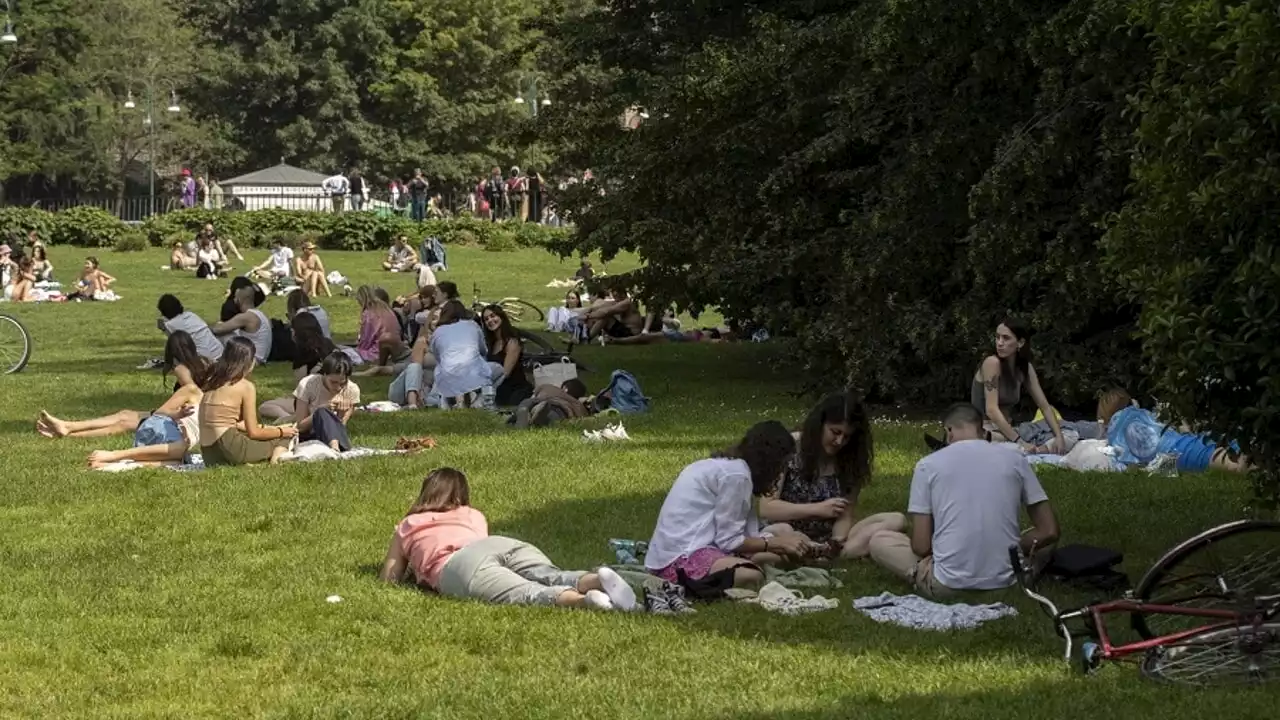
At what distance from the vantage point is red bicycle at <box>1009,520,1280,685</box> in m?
7.79

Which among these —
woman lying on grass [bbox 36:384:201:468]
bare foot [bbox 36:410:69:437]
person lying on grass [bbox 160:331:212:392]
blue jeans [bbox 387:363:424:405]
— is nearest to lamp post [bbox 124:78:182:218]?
blue jeans [bbox 387:363:424:405]

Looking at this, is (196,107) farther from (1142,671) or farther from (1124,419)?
(1142,671)

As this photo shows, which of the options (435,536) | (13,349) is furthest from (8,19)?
(435,536)

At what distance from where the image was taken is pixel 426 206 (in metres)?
62.4

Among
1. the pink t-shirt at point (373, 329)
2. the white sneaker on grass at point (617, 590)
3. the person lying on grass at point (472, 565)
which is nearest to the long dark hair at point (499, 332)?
the pink t-shirt at point (373, 329)

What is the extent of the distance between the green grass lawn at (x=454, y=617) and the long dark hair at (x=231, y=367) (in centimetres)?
71

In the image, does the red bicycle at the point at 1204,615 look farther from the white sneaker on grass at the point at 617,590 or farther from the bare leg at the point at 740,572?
the white sneaker on grass at the point at 617,590

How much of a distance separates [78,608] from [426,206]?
172ft

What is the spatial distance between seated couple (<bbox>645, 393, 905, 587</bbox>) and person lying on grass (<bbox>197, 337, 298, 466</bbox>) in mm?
5457

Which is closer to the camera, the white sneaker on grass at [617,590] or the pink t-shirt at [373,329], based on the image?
the white sneaker on grass at [617,590]

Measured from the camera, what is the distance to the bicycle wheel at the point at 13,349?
26016 millimetres

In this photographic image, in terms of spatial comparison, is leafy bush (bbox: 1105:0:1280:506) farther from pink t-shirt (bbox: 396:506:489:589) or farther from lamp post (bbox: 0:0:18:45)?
lamp post (bbox: 0:0:18:45)

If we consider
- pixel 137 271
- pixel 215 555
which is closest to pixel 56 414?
pixel 215 555

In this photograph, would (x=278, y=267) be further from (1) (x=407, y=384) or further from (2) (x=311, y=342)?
(1) (x=407, y=384)
